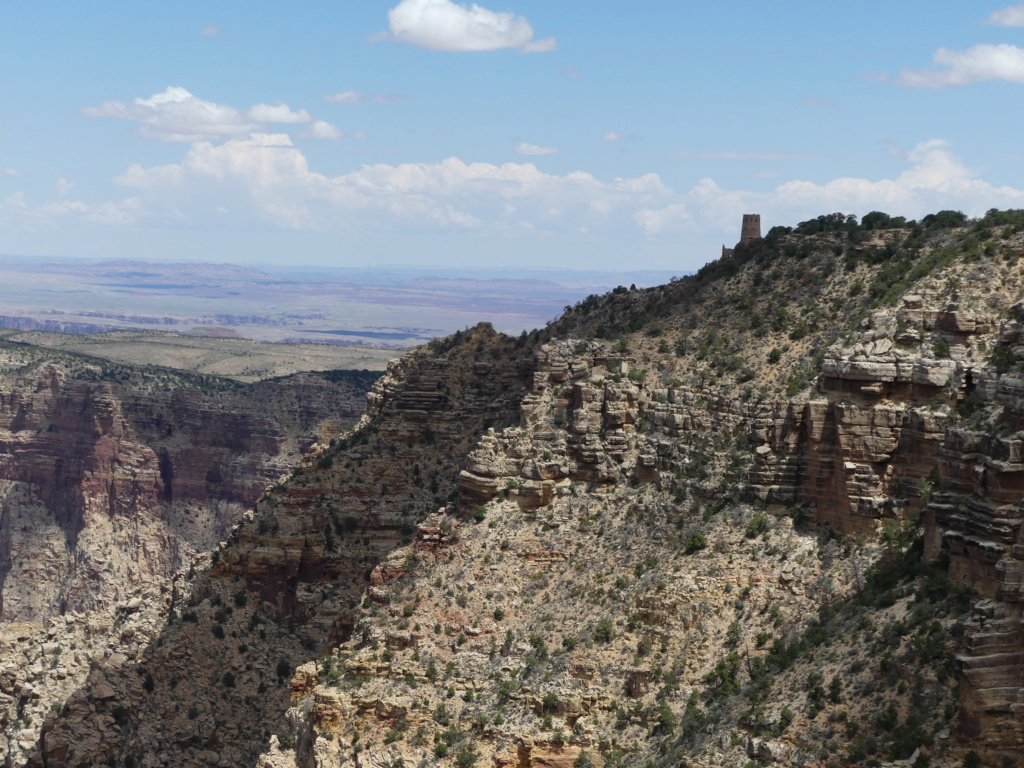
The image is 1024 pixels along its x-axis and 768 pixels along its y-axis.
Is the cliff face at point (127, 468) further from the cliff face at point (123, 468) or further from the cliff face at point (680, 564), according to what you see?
the cliff face at point (680, 564)

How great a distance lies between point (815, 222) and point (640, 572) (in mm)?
25751

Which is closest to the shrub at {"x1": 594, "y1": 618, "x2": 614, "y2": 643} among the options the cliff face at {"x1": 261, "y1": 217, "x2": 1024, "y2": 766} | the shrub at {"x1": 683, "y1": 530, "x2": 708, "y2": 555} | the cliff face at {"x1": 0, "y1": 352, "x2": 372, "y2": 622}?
the cliff face at {"x1": 261, "y1": 217, "x2": 1024, "y2": 766}

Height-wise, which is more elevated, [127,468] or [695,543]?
[695,543]

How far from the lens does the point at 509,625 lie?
234 ft

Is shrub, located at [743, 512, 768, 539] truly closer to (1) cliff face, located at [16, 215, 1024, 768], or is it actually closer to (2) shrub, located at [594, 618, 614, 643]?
(1) cliff face, located at [16, 215, 1024, 768]

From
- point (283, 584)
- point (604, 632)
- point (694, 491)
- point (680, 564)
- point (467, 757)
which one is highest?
point (694, 491)

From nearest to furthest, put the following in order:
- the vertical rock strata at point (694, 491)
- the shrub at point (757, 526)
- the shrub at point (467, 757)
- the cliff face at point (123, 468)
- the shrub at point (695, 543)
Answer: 1. the vertical rock strata at point (694, 491)
2. the shrub at point (467, 757)
3. the shrub at point (757, 526)
4. the shrub at point (695, 543)
5. the cliff face at point (123, 468)

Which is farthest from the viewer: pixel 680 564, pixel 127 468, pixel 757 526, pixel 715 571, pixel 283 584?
pixel 127 468

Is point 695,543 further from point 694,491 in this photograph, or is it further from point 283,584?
point 283,584

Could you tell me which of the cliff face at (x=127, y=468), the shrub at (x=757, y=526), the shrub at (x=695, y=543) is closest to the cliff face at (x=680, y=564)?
the shrub at (x=757, y=526)

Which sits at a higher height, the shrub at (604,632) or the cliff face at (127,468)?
the shrub at (604,632)

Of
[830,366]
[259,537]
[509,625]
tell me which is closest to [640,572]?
[509,625]

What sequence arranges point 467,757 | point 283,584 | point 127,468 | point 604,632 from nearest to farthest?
1. point 467,757
2. point 604,632
3. point 283,584
4. point 127,468

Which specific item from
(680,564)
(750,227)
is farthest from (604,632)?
(750,227)
